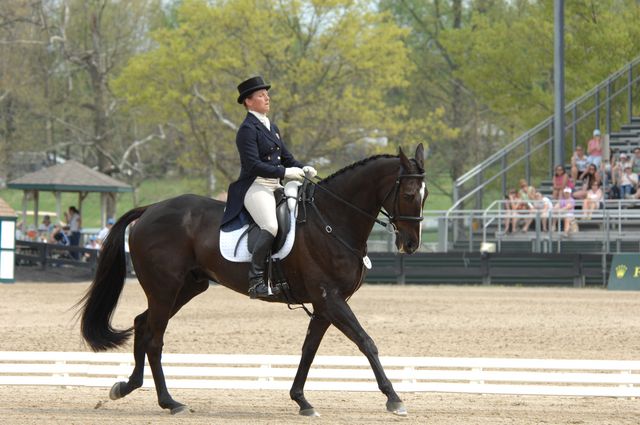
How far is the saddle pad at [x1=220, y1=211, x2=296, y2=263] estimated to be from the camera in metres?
10.0

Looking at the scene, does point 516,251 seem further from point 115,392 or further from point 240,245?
point 115,392

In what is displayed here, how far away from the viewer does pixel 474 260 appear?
28.1 meters

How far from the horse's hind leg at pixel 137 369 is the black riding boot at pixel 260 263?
1182 millimetres

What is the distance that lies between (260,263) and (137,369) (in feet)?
4.95

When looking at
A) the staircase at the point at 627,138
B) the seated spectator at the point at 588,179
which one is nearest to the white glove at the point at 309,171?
the seated spectator at the point at 588,179

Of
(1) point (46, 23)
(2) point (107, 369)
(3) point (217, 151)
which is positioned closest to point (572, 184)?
(3) point (217, 151)

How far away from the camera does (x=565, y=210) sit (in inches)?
1107

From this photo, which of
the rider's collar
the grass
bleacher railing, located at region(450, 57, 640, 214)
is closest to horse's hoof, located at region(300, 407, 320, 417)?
the rider's collar

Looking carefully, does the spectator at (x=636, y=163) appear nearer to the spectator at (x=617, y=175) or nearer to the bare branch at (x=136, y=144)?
the spectator at (x=617, y=175)

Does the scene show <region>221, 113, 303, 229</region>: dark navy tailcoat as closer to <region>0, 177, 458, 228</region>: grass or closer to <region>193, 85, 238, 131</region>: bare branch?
<region>193, 85, 238, 131</region>: bare branch

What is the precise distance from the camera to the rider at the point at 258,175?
32.8 feet

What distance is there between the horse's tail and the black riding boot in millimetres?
1525

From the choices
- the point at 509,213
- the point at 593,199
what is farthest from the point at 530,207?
the point at 593,199

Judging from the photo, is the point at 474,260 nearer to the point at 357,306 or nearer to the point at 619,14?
the point at 357,306
